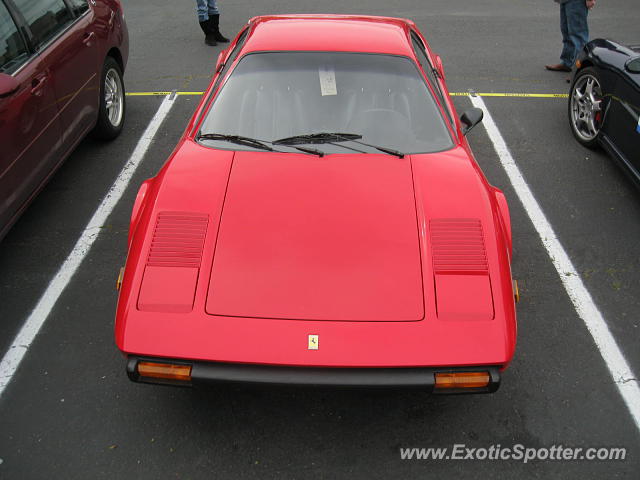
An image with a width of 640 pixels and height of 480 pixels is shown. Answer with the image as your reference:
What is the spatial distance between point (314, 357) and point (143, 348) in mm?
744

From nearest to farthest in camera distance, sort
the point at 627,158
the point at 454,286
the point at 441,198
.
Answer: the point at 454,286, the point at 441,198, the point at 627,158

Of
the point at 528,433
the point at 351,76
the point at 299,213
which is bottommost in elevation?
the point at 528,433

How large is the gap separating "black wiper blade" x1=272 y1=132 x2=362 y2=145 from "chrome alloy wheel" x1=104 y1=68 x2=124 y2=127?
9.12ft

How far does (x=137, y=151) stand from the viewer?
5.20m

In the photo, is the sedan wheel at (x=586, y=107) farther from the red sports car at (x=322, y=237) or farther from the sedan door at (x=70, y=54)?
the sedan door at (x=70, y=54)

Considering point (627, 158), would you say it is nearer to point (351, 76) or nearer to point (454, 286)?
point (351, 76)

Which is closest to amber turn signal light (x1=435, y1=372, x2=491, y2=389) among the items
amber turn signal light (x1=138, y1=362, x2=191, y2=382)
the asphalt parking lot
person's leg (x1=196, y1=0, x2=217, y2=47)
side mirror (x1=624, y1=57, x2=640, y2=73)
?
the asphalt parking lot

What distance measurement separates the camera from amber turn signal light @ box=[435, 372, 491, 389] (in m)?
2.36

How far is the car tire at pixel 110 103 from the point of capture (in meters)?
5.10

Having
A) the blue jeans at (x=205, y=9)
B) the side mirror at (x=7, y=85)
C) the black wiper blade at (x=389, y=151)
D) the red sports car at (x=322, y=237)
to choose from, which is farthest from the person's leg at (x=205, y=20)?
the black wiper blade at (x=389, y=151)

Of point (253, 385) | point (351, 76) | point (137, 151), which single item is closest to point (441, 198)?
point (351, 76)

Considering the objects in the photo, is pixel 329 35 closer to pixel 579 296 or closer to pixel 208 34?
pixel 579 296

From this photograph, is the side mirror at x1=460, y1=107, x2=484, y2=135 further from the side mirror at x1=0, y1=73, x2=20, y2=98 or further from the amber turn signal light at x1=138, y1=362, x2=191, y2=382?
the side mirror at x1=0, y1=73, x2=20, y2=98

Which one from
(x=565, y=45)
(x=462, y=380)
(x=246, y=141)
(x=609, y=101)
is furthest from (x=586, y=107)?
(x=462, y=380)
